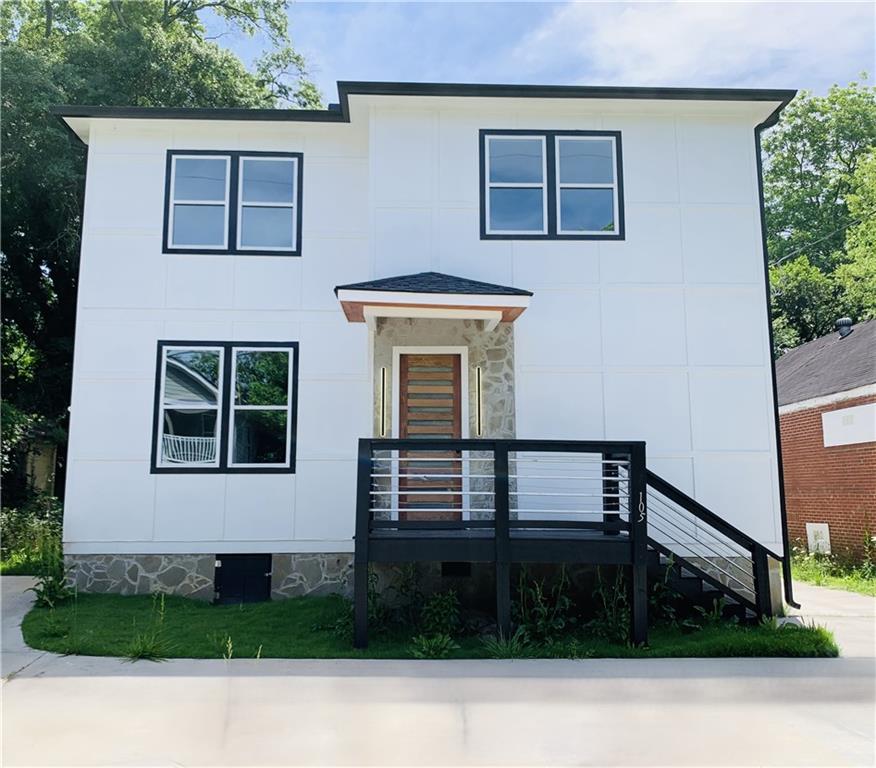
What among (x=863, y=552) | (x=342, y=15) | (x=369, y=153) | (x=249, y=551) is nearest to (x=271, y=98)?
(x=342, y=15)

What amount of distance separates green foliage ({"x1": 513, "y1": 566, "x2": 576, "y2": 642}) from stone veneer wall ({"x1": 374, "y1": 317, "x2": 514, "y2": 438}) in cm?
185

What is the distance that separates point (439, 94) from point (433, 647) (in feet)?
21.5

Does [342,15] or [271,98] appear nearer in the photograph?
[342,15]

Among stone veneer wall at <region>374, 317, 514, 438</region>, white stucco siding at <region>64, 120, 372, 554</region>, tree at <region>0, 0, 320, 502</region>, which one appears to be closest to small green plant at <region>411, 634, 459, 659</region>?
white stucco siding at <region>64, 120, 372, 554</region>

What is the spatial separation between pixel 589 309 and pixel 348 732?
613cm

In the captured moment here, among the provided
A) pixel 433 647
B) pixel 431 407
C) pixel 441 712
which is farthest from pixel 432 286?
pixel 441 712

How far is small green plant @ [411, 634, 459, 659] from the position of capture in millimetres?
6996

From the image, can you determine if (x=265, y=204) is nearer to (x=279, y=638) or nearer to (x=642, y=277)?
(x=642, y=277)

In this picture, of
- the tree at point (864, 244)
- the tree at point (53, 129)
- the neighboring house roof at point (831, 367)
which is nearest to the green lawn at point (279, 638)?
the neighboring house roof at point (831, 367)

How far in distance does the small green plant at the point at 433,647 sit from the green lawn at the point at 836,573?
274 inches

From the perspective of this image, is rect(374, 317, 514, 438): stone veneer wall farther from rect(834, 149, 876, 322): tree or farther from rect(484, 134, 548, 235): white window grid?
rect(834, 149, 876, 322): tree

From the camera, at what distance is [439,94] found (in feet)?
30.5

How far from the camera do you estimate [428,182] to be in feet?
31.5

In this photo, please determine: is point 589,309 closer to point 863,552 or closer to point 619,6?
point 619,6
